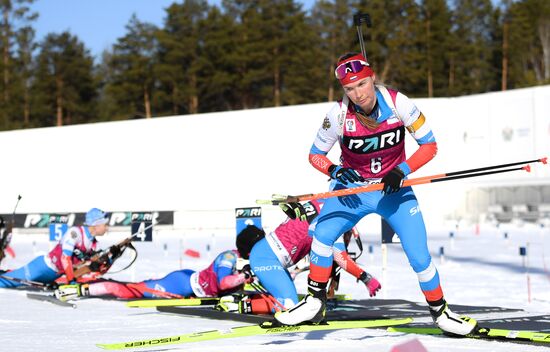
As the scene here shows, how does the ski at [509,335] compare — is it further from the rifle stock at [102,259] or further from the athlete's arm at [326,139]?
the rifle stock at [102,259]

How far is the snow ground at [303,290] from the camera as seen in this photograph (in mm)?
7164

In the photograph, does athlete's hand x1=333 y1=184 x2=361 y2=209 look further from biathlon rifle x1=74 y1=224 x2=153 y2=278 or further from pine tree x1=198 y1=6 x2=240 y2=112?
pine tree x1=198 y1=6 x2=240 y2=112

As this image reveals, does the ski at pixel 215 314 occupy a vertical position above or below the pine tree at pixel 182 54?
below

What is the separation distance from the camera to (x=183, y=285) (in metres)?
11.4

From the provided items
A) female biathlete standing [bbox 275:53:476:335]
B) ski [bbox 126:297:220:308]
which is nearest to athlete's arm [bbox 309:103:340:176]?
female biathlete standing [bbox 275:53:476:335]

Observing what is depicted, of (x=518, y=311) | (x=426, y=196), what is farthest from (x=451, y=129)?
(x=518, y=311)

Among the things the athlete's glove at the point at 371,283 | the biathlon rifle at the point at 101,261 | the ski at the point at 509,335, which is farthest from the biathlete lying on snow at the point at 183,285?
the ski at the point at 509,335

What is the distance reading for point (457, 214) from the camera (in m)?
36.0

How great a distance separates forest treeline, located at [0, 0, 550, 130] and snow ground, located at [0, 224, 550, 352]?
34686 millimetres

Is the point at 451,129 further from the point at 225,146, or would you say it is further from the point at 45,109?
the point at 45,109

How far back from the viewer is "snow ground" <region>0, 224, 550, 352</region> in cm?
716

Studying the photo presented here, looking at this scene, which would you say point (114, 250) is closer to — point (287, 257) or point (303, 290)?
point (303, 290)

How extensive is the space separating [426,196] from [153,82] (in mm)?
33774

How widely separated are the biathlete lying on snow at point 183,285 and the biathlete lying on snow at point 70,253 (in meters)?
0.63
